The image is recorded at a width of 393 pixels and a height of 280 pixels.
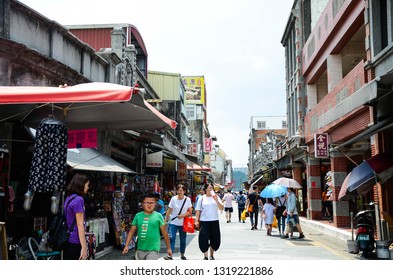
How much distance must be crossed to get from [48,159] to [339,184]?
42.9 feet

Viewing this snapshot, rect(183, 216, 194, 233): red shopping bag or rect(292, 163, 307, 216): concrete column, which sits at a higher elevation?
rect(292, 163, 307, 216): concrete column

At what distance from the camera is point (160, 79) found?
3616 centimetres

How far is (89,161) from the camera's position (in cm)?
928

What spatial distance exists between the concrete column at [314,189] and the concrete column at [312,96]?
2.76 meters

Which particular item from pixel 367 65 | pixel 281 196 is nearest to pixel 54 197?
pixel 367 65

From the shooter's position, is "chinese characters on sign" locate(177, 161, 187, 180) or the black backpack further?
"chinese characters on sign" locate(177, 161, 187, 180)

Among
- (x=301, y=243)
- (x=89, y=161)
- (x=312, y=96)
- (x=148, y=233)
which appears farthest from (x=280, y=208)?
(x=148, y=233)

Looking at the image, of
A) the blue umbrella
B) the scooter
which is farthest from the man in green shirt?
the blue umbrella

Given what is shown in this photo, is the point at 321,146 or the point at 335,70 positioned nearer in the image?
the point at 335,70

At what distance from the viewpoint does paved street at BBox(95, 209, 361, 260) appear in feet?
34.4

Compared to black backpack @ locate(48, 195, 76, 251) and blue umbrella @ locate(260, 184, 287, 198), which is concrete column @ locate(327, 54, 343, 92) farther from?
black backpack @ locate(48, 195, 76, 251)

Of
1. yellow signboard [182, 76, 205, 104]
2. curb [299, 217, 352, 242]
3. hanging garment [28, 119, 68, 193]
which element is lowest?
curb [299, 217, 352, 242]

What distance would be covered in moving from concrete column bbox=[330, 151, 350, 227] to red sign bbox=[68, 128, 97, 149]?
11284 millimetres

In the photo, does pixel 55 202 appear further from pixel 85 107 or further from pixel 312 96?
pixel 312 96
